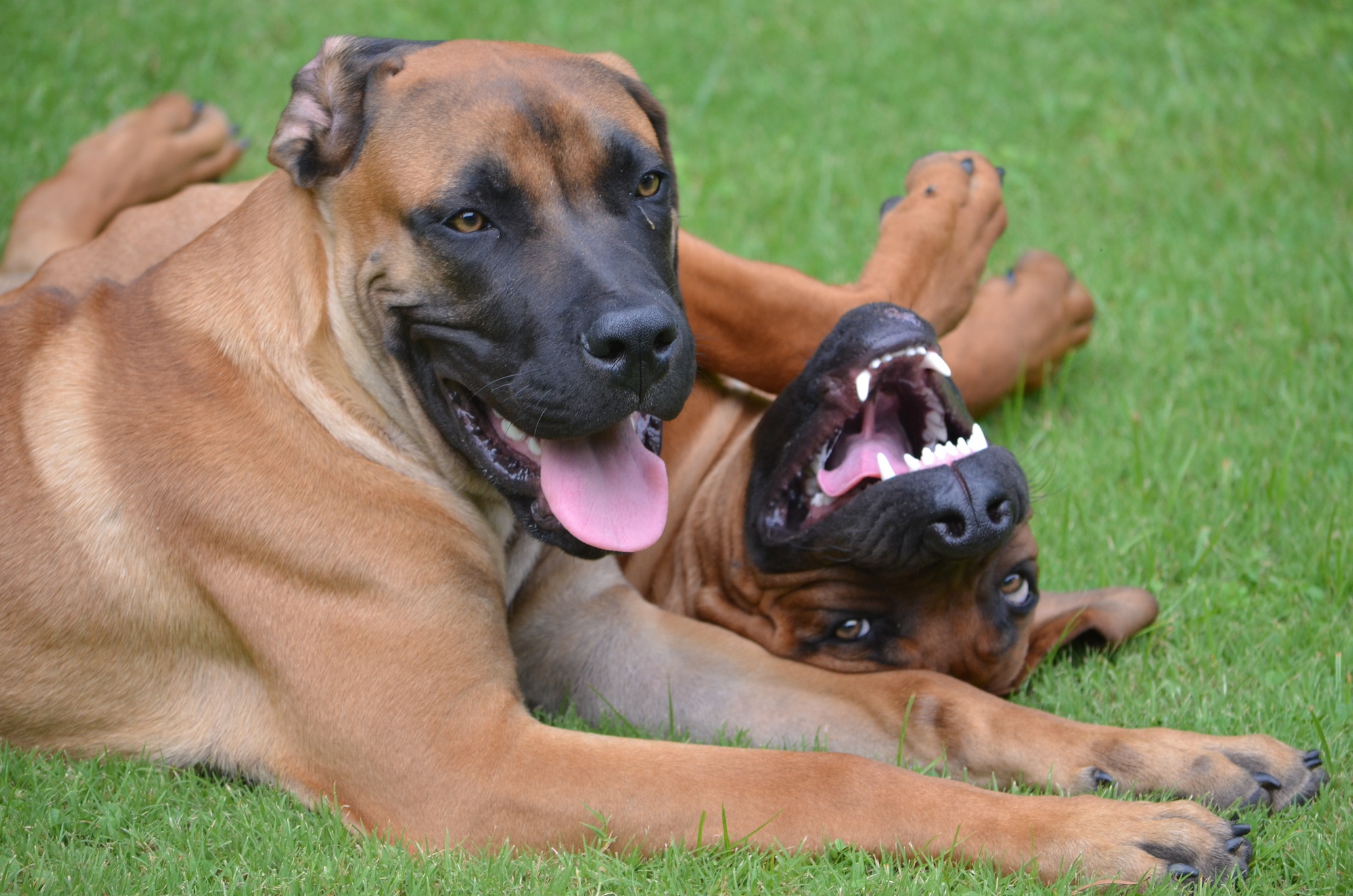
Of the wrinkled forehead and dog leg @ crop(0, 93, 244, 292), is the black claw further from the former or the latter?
dog leg @ crop(0, 93, 244, 292)

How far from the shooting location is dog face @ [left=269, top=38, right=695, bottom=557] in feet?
9.62

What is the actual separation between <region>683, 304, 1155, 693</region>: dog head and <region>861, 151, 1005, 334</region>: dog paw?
0.79 m

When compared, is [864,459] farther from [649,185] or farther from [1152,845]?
[1152,845]

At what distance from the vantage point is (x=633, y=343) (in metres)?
2.88

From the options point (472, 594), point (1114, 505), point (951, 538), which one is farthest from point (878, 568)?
point (1114, 505)

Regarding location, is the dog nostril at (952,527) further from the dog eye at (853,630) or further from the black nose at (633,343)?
the black nose at (633,343)

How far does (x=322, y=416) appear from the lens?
321cm

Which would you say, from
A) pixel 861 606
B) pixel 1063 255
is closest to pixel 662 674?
pixel 861 606

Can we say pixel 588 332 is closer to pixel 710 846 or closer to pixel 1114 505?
pixel 710 846

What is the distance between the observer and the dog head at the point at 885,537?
11.2 ft

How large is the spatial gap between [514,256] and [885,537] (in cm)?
118

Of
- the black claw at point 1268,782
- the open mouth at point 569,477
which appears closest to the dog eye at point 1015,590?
the black claw at point 1268,782

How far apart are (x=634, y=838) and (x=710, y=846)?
166mm

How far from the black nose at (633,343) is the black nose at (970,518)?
2.76 ft
